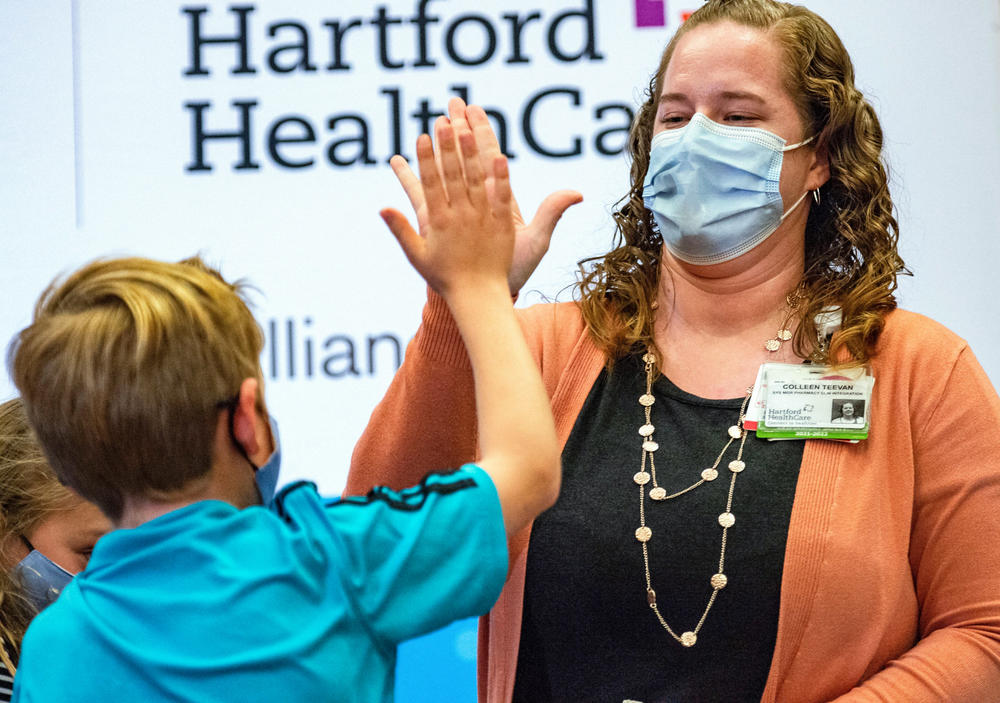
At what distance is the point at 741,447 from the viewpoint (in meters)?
1.51

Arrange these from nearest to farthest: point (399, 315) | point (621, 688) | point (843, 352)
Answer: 1. point (621, 688)
2. point (843, 352)
3. point (399, 315)

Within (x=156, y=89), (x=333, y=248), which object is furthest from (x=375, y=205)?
(x=156, y=89)

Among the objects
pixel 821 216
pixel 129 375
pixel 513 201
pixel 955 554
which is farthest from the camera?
pixel 821 216

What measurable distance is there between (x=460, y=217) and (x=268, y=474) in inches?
13.2

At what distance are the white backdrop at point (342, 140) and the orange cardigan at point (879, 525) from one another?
126cm

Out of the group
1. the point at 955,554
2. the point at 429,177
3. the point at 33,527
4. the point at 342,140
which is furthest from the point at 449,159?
the point at 342,140

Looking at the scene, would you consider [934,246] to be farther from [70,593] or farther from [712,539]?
[70,593]

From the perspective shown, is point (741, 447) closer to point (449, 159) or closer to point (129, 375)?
point (449, 159)

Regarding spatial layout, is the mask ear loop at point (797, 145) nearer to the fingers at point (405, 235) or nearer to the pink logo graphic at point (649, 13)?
the fingers at point (405, 235)

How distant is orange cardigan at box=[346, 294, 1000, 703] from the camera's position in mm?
1364

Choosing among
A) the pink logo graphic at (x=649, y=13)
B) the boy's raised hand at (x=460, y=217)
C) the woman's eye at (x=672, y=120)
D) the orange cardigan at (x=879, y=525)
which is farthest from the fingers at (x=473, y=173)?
the pink logo graphic at (x=649, y=13)

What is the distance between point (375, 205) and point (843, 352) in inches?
57.9

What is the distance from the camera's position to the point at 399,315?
2668 mm

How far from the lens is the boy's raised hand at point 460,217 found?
110cm
